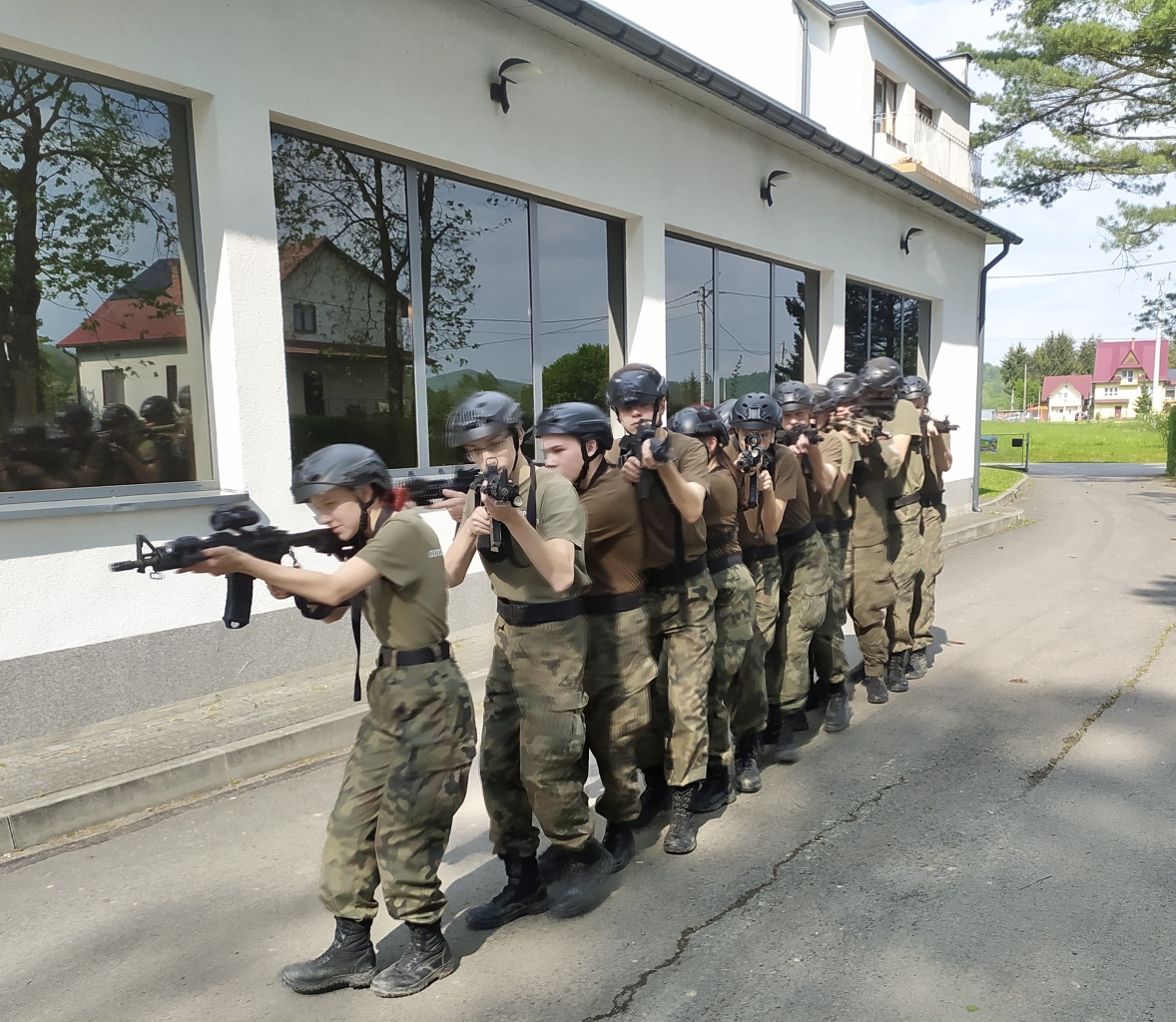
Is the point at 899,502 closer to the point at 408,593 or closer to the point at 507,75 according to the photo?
the point at 408,593

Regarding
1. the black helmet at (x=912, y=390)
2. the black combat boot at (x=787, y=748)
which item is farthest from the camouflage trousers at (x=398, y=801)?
the black helmet at (x=912, y=390)

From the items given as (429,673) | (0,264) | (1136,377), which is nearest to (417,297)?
(0,264)

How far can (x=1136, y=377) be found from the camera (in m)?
117

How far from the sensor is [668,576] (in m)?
3.78

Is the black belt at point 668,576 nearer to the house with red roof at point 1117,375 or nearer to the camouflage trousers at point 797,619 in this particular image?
the camouflage trousers at point 797,619

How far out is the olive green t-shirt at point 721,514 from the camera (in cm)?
410

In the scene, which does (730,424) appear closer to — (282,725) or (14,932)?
(282,725)

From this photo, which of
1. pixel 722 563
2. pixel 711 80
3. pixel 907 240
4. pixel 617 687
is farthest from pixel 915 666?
pixel 907 240

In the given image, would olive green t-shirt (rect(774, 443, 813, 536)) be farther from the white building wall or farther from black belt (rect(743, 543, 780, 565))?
the white building wall

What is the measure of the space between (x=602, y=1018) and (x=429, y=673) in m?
1.15

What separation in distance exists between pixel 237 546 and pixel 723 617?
7.53 feet

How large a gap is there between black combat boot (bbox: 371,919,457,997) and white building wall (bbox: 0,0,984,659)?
128 inches

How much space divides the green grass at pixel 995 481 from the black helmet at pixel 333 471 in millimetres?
16909

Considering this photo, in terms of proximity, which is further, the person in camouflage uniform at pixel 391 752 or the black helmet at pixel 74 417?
the black helmet at pixel 74 417
